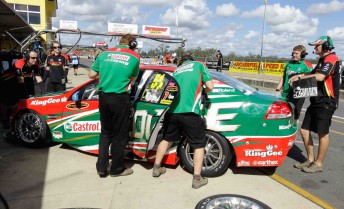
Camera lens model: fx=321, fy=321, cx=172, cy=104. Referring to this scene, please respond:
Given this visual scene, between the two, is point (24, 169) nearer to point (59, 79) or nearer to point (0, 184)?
point (0, 184)

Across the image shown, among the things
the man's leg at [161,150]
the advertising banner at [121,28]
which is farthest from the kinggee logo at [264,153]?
the advertising banner at [121,28]

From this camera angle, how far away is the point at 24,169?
4.33 m

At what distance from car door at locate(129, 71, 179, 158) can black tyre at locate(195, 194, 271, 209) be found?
1344 millimetres

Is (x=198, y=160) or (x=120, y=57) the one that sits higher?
(x=120, y=57)

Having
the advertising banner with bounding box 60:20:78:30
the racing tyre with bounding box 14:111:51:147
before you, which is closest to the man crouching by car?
the racing tyre with bounding box 14:111:51:147

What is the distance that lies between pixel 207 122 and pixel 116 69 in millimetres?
1300

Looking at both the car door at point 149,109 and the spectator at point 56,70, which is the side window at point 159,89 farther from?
the spectator at point 56,70

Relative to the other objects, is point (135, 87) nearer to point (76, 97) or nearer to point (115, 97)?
point (115, 97)

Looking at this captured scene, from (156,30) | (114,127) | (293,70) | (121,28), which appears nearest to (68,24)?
(121,28)

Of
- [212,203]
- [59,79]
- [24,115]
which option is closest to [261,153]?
[212,203]

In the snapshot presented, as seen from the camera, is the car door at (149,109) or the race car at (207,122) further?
the car door at (149,109)

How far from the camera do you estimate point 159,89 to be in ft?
14.3

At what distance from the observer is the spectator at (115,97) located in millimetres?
3885

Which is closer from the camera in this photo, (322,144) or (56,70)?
(322,144)
